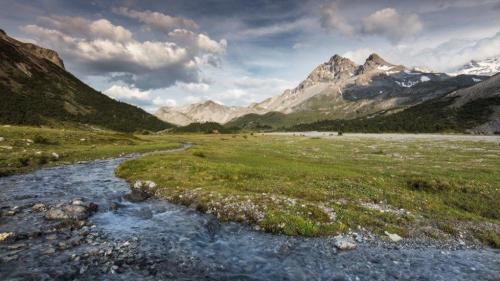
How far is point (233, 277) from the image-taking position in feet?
47.9

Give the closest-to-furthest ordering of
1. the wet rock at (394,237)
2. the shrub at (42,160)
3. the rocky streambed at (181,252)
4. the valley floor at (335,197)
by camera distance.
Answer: the rocky streambed at (181,252) < the wet rock at (394,237) < the valley floor at (335,197) < the shrub at (42,160)

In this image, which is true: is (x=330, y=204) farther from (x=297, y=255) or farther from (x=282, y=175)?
(x=282, y=175)

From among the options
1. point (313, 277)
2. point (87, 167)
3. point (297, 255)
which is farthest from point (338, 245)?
point (87, 167)

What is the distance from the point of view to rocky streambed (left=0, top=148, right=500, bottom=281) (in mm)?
14578

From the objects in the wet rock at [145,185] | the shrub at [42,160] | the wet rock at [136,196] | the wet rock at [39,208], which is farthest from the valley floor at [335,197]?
the wet rock at [39,208]

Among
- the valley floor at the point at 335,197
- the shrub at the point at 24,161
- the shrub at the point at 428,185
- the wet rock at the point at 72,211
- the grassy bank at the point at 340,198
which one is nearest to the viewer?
the wet rock at the point at 72,211

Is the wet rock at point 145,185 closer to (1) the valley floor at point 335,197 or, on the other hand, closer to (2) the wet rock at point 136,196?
(1) the valley floor at point 335,197

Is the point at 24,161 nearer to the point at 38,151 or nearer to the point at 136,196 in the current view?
the point at 38,151

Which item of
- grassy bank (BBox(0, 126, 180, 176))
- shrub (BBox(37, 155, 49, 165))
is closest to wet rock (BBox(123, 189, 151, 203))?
grassy bank (BBox(0, 126, 180, 176))

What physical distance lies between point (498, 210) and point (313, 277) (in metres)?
19.8

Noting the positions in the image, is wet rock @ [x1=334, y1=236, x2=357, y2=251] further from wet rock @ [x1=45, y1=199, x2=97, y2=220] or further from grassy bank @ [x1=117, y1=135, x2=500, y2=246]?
wet rock @ [x1=45, y1=199, x2=97, y2=220]

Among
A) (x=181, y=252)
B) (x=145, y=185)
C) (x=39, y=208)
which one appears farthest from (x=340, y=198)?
(x=39, y=208)

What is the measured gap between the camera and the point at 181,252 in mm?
16844

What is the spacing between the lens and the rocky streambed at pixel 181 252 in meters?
14.6
